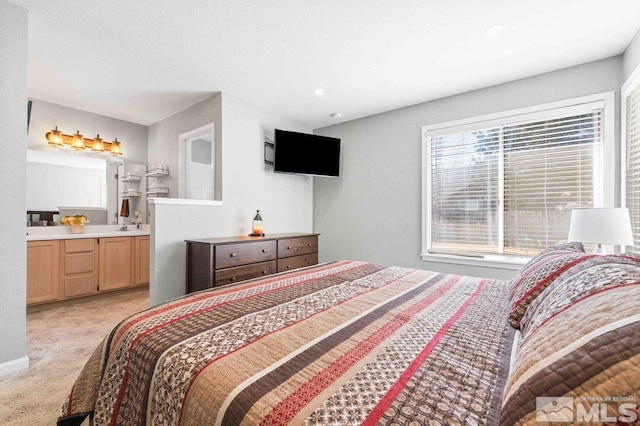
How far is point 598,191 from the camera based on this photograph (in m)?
2.55

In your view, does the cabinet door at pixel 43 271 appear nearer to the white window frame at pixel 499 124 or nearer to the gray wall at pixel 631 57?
the white window frame at pixel 499 124

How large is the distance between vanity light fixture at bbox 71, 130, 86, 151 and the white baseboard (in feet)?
9.48

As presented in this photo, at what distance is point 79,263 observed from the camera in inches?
137

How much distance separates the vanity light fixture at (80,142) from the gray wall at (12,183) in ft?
6.58

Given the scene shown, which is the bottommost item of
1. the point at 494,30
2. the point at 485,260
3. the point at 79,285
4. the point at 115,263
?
the point at 79,285

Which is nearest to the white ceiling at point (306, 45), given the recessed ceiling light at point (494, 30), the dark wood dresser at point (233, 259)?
the recessed ceiling light at point (494, 30)

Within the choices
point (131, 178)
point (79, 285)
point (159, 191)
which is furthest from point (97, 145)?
point (79, 285)

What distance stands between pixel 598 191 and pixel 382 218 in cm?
217

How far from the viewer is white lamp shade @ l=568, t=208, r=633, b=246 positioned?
1.75 m

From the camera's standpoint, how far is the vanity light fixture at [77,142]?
3.76 metres

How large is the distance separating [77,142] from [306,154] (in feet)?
10.2

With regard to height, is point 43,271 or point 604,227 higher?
point 604,227

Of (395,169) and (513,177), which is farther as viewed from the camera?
(395,169)

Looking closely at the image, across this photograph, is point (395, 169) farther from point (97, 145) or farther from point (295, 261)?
point (97, 145)
